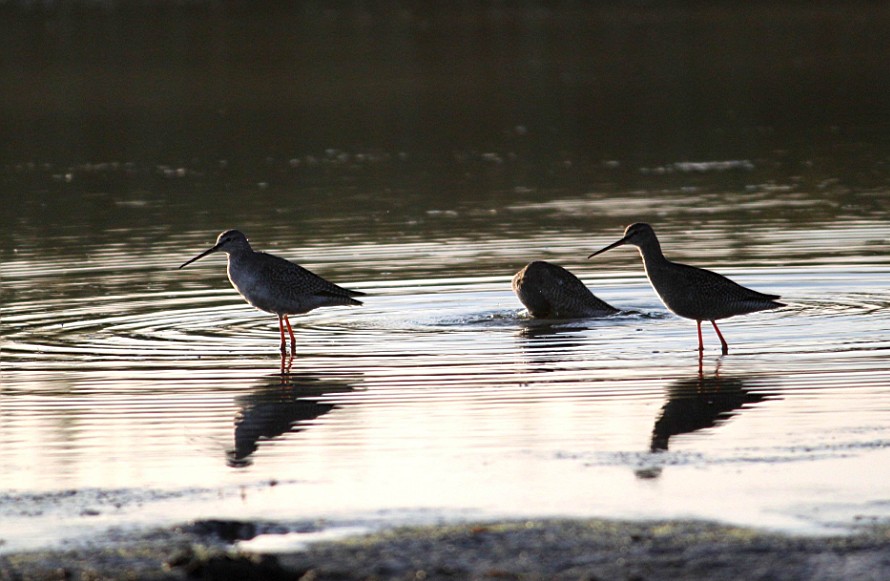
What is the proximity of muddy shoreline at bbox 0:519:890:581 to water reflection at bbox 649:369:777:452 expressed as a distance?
78.7 inches

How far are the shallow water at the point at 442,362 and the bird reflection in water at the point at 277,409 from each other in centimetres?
4

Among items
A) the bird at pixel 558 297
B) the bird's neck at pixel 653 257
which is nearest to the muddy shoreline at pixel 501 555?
the bird's neck at pixel 653 257

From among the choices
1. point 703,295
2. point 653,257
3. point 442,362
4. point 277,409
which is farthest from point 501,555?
point 653,257

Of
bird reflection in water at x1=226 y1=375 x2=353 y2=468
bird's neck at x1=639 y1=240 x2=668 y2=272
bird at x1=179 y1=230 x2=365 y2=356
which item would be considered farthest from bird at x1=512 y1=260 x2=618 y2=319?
bird reflection in water at x1=226 y1=375 x2=353 y2=468

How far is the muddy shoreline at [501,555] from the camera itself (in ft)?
24.7

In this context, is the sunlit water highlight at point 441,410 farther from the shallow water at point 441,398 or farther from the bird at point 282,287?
the bird at point 282,287

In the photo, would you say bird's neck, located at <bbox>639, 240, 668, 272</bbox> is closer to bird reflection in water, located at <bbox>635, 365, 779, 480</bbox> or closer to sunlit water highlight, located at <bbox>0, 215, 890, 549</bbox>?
sunlit water highlight, located at <bbox>0, 215, 890, 549</bbox>

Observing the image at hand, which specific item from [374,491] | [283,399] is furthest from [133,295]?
[374,491]

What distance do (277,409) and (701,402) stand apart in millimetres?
2829

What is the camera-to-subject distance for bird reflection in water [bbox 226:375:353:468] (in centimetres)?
1069

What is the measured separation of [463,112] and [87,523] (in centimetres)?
3172

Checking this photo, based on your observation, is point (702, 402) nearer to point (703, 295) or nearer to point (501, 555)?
point (703, 295)

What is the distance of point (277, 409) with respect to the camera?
11867 mm

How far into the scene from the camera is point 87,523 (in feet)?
28.5
